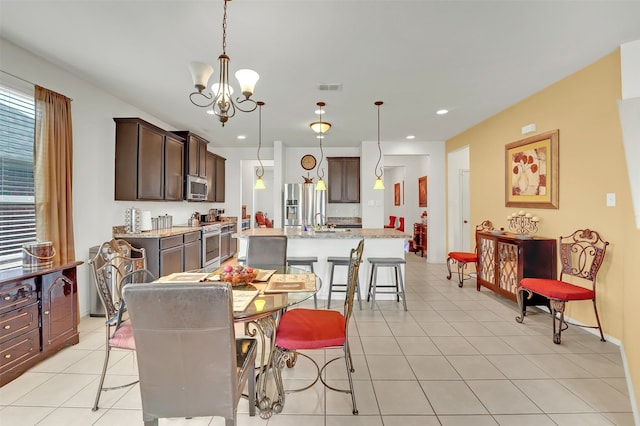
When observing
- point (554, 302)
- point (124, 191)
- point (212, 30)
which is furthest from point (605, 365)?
point (124, 191)

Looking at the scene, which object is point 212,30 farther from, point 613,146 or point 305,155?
point 305,155

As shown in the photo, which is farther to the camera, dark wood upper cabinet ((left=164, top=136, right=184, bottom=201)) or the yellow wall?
dark wood upper cabinet ((left=164, top=136, right=184, bottom=201))

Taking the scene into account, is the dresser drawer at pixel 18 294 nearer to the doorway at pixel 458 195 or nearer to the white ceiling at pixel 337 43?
the white ceiling at pixel 337 43

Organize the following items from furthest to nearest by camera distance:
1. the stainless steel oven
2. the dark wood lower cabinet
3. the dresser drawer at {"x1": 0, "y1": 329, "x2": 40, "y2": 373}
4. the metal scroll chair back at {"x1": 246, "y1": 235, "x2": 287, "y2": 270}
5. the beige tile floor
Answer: the stainless steel oven → the dark wood lower cabinet → the metal scroll chair back at {"x1": 246, "y1": 235, "x2": 287, "y2": 270} → the dresser drawer at {"x1": 0, "y1": 329, "x2": 40, "y2": 373} → the beige tile floor

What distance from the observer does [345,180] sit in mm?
7008

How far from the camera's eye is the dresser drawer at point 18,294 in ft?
7.02

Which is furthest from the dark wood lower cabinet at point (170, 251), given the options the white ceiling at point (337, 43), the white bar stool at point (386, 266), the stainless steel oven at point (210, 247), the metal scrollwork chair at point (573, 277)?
the metal scrollwork chair at point (573, 277)

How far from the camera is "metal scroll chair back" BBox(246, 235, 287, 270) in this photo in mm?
2957

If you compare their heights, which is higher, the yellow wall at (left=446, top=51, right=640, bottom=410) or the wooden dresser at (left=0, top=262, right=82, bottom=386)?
the yellow wall at (left=446, top=51, right=640, bottom=410)

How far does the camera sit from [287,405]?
Answer: 1945 millimetres

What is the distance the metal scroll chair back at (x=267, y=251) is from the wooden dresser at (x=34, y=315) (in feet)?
5.14

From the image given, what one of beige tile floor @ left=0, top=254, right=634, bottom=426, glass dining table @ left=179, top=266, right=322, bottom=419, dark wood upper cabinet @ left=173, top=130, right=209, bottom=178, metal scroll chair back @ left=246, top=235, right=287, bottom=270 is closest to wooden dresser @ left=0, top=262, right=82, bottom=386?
beige tile floor @ left=0, top=254, right=634, bottom=426

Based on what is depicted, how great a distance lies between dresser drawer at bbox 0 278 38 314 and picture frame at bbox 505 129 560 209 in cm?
515

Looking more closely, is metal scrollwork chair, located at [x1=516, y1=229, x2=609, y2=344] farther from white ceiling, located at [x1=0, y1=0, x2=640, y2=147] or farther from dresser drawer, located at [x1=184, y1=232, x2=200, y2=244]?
dresser drawer, located at [x1=184, y1=232, x2=200, y2=244]
